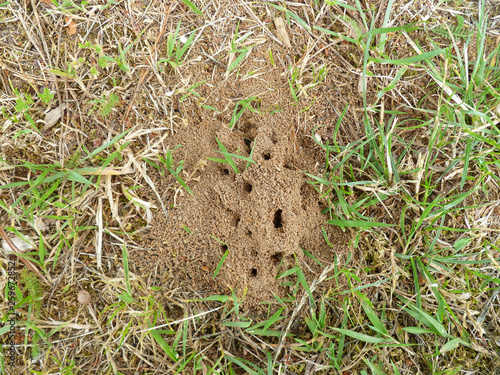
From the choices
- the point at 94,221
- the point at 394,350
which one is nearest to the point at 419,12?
the point at 394,350

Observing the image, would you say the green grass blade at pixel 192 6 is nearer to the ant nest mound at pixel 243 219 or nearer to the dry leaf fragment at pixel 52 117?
the ant nest mound at pixel 243 219

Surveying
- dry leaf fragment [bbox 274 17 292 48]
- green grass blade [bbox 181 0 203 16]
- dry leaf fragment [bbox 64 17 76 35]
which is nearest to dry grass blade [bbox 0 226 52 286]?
dry leaf fragment [bbox 64 17 76 35]

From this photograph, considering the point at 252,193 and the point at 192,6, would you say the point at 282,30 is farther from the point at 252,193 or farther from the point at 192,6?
the point at 252,193

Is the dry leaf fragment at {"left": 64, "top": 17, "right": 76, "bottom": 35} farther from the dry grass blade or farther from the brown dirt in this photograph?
the dry grass blade

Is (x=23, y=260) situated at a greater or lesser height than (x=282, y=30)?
lesser

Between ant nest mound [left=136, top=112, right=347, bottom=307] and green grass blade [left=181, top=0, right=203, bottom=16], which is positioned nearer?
ant nest mound [left=136, top=112, right=347, bottom=307]

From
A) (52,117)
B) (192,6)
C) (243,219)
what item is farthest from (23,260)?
(192,6)

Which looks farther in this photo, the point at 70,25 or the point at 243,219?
the point at 70,25

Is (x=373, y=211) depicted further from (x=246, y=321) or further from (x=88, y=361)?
(x=88, y=361)

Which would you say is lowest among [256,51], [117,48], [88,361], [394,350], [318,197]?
[394,350]

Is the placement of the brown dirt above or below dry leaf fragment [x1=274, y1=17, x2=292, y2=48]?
below

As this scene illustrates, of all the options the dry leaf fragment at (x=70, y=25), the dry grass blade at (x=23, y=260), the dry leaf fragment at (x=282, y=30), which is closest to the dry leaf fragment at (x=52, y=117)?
the dry leaf fragment at (x=70, y=25)
